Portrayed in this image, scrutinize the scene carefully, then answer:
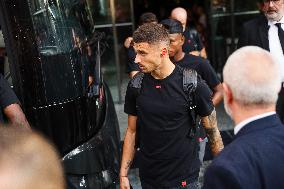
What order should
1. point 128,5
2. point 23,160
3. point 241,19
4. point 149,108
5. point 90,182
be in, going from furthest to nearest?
point 241,19 < point 128,5 < point 90,182 < point 149,108 < point 23,160

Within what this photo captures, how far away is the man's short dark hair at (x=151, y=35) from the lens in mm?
3111

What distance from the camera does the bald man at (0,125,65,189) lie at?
1.41 m

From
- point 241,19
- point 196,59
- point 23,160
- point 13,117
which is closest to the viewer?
point 23,160

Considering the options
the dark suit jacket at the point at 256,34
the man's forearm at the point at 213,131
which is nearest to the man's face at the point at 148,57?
the man's forearm at the point at 213,131

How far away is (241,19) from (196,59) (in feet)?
16.3

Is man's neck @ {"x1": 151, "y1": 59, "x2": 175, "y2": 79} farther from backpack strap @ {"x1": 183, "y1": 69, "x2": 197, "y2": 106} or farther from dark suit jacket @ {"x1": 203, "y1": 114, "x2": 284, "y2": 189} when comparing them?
dark suit jacket @ {"x1": 203, "y1": 114, "x2": 284, "y2": 189}

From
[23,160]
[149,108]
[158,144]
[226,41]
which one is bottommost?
[226,41]

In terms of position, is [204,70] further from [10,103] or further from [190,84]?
[10,103]

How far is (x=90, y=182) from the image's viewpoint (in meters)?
3.60

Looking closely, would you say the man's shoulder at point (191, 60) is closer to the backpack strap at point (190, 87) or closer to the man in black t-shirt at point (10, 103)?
the backpack strap at point (190, 87)

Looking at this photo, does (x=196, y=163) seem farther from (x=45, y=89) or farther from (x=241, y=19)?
(x=241, y=19)

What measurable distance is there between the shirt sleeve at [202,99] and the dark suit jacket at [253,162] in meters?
1.12

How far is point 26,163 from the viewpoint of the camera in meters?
1.48

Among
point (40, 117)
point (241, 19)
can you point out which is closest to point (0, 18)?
point (40, 117)
